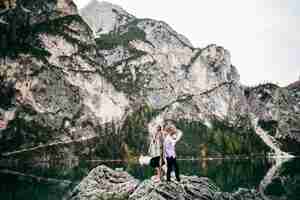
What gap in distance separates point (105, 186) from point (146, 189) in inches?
593

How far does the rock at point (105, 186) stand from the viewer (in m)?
44.1

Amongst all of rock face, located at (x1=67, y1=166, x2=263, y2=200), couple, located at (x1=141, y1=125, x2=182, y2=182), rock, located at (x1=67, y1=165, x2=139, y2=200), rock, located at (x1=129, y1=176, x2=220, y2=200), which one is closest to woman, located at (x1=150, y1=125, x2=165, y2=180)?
couple, located at (x1=141, y1=125, x2=182, y2=182)

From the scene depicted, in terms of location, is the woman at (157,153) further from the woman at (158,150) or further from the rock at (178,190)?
the rock at (178,190)

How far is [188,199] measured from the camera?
31.7 m

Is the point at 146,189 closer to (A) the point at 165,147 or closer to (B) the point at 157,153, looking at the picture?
(B) the point at 157,153

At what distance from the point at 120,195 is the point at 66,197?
34.3 feet

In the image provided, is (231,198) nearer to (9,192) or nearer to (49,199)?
(49,199)

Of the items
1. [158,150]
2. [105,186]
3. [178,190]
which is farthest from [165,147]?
[105,186]

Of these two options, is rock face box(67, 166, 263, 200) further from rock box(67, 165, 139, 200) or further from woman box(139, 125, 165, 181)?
woman box(139, 125, 165, 181)

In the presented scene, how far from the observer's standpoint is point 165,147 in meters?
29.5

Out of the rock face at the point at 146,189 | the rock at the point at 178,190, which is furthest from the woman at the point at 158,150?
the rock face at the point at 146,189

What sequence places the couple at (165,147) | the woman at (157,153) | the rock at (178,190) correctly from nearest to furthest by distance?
the couple at (165,147) → the woman at (157,153) → the rock at (178,190)

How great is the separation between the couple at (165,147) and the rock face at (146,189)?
1.79 m

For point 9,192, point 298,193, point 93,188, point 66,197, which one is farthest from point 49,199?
point 298,193
